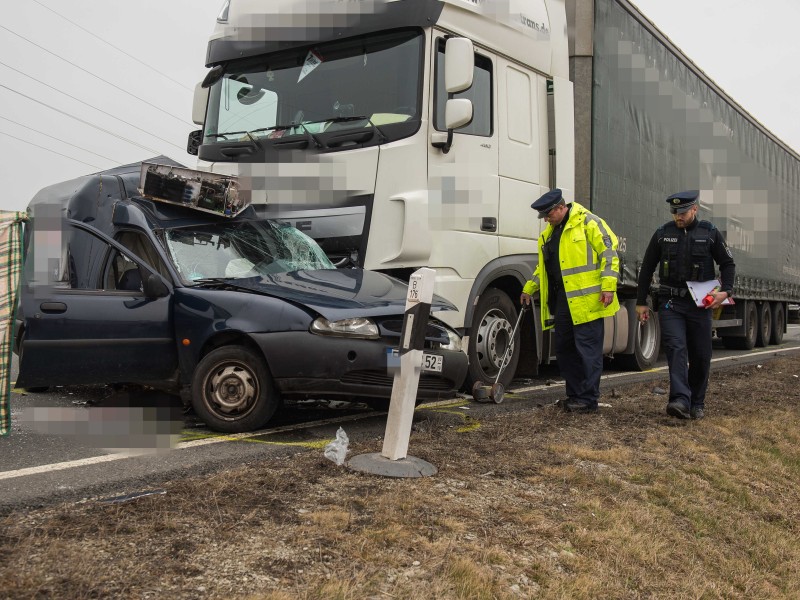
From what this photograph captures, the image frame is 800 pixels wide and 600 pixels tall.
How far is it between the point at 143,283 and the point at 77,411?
0.96 m

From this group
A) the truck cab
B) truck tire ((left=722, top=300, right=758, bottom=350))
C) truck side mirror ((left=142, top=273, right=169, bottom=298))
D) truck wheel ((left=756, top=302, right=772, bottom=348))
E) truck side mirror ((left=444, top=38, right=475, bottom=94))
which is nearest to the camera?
truck side mirror ((left=142, top=273, right=169, bottom=298))

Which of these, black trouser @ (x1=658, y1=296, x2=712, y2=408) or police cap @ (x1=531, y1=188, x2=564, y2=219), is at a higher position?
police cap @ (x1=531, y1=188, x2=564, y2=219)

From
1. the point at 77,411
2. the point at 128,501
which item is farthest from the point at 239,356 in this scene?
the point at 128,501

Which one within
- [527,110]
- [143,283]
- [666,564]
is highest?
[527,110]

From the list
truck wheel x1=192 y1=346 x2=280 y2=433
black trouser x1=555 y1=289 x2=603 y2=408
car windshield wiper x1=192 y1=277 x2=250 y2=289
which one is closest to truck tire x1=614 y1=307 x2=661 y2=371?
black trouser x1=555 y1=289 x2=603 y2=408

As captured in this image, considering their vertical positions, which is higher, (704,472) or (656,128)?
(656,128)

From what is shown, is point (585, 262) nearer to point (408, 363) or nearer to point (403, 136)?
point (403, 136)

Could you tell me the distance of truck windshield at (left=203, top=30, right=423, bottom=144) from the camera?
6.56m

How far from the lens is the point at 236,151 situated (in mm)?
7180

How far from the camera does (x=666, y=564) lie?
10.4 feet

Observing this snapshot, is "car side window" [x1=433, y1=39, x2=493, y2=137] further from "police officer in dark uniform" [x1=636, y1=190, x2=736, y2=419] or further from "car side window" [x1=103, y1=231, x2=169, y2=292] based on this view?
"car side window" [x1=103, y1=231, x2=169, y2=292]

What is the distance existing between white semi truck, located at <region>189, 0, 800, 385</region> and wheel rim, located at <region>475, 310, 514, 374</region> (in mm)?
18

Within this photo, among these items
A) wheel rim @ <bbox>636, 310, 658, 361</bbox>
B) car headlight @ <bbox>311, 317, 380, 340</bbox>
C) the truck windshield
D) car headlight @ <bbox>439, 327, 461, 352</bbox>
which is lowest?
wheel rim @ <bbox>636, 310, 658, 361</bbox>

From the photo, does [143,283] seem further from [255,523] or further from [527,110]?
Answer: [527,110]
